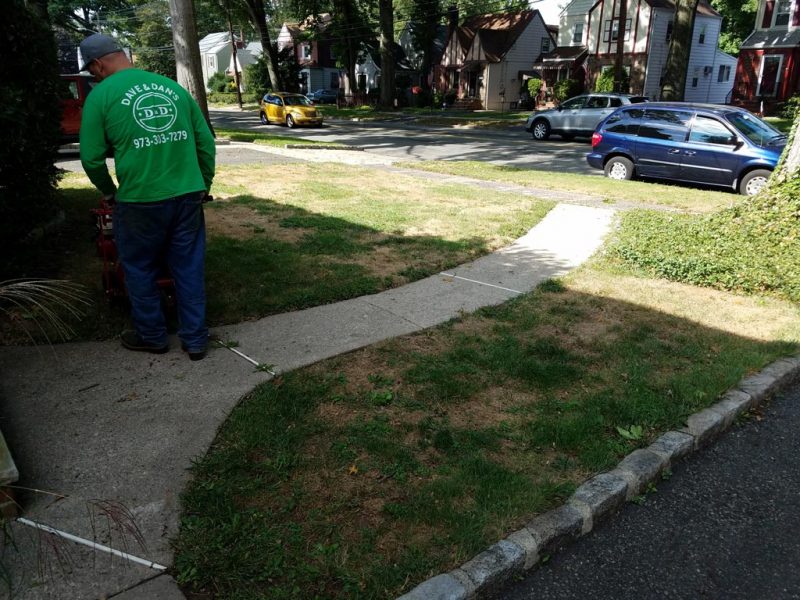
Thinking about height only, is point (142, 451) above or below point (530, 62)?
below

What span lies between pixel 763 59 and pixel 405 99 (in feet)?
86.1

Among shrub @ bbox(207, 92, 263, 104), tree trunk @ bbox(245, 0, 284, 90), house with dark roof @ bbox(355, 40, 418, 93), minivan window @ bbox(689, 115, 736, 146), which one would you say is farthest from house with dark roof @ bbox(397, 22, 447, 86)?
minivan window @ bbox(689, 115, 736, 146)

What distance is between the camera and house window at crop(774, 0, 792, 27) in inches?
1280

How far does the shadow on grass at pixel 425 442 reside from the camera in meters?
2.67

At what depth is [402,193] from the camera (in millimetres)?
11219

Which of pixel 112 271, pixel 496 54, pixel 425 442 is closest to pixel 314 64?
pixel 496 54

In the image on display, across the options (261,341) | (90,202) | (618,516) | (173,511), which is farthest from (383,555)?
(90,202)

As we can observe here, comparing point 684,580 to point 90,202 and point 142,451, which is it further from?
point 90,202

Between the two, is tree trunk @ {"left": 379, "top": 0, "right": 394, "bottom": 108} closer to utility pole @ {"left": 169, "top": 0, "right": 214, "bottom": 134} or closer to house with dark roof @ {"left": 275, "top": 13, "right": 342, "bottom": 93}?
house with dark roof @ {"left": 275, "top": 13, "right": 342, "bottom": 93}

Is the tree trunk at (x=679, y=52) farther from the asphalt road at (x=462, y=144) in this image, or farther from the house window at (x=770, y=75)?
the house window at (x=770, y=75)

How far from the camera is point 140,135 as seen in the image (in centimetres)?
402

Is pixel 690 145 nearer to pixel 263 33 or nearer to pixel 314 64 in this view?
pixel 263 33

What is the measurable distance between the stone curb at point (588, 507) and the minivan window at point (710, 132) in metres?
9.34

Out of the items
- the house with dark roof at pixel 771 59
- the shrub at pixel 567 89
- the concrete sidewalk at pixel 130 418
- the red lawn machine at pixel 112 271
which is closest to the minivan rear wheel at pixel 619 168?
the concrete sidewalk at pixel 130 418
